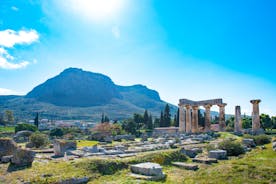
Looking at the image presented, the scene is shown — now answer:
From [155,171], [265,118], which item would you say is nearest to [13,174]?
[155,171]

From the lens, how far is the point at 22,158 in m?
14.5

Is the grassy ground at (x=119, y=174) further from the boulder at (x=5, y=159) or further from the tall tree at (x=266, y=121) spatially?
the tall tree at (x=266, y=121)

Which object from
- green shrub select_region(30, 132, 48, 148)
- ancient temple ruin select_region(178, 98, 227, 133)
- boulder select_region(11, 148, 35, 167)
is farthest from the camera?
ancient temple ruin select_region(178, 98, 227, 133)

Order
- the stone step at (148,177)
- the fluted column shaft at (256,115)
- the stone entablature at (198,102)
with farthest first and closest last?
the stone entablature at (198,102), the fluted column shaft at (256,115), the stone step at (148,177)

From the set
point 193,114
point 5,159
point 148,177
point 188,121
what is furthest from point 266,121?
point 5,159

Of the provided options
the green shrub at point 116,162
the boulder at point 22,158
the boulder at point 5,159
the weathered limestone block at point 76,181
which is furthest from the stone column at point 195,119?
the weathered limestone block at point 76,181

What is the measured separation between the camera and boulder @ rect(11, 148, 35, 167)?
14.4 m

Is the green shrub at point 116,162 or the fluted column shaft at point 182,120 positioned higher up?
the fluted column shaft at point 182,120

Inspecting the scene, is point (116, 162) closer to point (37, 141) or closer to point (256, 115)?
point (37, 141)

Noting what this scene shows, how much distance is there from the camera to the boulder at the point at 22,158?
1438 centimetres

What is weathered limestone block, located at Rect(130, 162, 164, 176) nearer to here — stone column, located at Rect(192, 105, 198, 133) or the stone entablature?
the stone entablature

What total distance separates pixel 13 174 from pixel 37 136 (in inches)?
620

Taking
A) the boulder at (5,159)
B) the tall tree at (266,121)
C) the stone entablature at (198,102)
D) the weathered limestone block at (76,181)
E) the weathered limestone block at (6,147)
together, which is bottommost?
the weathered limestone block at (76,181)

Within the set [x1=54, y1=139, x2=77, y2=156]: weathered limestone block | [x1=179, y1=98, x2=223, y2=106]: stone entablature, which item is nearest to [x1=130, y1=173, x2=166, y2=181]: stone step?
[x1=54, y1=139, x2=77, y2=156]: weathered limestone block
